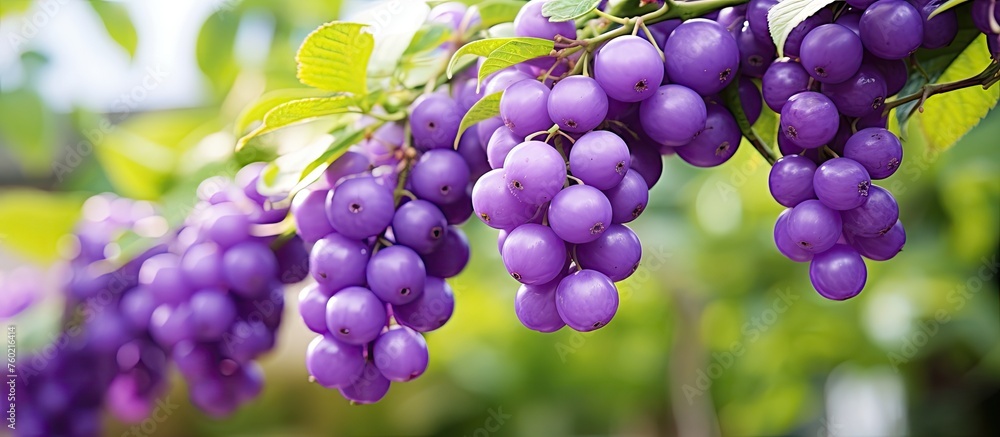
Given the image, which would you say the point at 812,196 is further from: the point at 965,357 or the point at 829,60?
the point at 965,357

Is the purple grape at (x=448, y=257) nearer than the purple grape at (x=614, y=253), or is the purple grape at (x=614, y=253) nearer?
the purple grape at (x=614, y=253)

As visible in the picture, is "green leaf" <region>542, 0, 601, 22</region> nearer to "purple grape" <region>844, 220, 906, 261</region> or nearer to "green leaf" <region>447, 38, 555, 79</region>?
"green leaf" <region>447, 38, 555, 79</region>

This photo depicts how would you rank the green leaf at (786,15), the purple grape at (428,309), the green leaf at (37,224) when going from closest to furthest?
the green leaf at (786,15), the purple grape at (428,309), the green leaf at (37,224)

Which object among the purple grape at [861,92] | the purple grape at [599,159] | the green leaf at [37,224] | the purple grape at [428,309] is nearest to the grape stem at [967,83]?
the purple grape at [861,92]

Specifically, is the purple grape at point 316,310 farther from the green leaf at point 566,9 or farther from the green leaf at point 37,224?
the green leaf at point 37,224

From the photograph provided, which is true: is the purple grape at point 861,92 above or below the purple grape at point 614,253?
above

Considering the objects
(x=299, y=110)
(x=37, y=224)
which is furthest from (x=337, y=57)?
(x=37, y=224)

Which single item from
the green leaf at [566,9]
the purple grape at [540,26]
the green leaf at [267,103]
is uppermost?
the green leaf at [566,9]
